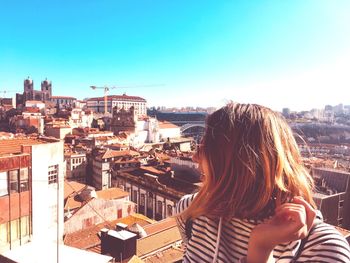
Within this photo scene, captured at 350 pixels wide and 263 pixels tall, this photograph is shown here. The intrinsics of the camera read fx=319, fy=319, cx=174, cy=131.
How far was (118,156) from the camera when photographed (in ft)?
136

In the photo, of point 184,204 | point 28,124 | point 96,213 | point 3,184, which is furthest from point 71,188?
point 28,124

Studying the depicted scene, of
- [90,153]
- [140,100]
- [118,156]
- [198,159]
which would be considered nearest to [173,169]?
[118,156]

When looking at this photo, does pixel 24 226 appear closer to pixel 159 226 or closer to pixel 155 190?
pixel 159 226

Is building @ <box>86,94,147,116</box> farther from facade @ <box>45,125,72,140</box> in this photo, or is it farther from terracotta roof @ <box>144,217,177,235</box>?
terracotta roof @ <box>144,217,177,235</box>

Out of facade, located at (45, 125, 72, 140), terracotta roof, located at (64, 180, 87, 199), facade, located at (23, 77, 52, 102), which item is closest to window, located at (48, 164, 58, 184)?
terracotta roof, located at (64, 180, 87, 199)

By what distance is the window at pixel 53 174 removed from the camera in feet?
41.0

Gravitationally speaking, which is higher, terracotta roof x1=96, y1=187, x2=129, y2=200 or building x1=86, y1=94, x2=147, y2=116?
building x1=86, y1=94, x2=147, y2=116

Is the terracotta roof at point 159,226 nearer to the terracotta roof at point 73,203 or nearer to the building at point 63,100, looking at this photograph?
the terracotta roof at point 73,203

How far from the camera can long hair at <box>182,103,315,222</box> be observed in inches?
51.0

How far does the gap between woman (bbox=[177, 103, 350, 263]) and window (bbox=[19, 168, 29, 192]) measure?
36.4ft

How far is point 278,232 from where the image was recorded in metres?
1.07

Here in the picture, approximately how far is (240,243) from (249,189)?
24cm

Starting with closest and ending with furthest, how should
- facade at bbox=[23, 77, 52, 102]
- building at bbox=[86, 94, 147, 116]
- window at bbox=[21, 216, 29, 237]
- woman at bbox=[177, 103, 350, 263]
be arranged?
woman at bbox=[177, 103, 350, 263], window at bbox=[21, 216, 29, 237], facade at bbox=[23, 77, 52, 102], building at bbox=[86, 94, 147, 116]

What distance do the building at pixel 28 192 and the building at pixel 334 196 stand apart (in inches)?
550
